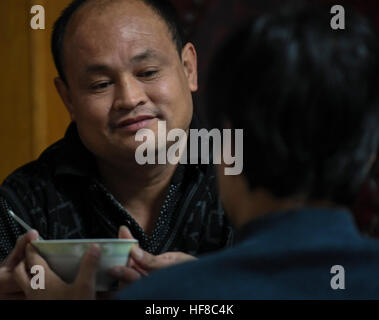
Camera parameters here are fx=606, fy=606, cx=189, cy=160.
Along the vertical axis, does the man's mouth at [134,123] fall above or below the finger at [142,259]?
above

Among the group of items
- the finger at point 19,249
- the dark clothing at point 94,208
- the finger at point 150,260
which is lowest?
the finger at point 150,260

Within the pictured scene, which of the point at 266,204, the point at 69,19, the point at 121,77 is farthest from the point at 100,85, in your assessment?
the point at 266,204

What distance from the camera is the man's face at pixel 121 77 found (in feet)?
3.71

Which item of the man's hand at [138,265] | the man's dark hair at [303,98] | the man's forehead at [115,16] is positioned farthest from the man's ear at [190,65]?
the man's dark hair at [303,98]

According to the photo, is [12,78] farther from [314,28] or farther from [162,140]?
[314,28]

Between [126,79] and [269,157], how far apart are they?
1.75 feet

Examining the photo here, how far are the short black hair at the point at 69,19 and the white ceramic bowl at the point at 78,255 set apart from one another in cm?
52

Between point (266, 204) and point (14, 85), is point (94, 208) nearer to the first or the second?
point (266, 204)

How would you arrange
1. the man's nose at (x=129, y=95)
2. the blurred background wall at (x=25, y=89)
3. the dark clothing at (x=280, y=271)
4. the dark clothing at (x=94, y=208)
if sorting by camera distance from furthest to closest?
the blurred background wall at (x=25, y=89), the dark clothing at (x=94, y=208), the man's nose at (x=129, y=95), the dark clothing at (x=280, y=271)

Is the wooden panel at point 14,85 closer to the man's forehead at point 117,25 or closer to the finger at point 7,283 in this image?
the man's forehead at point 117,25

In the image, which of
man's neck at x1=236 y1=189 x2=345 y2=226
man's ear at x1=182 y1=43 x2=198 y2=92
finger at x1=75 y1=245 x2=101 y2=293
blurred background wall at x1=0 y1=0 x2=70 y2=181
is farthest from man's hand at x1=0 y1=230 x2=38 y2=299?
blurred background wall at x1=0 y1=0 x2=70 y2=181

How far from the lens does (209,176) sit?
1310 millimetres

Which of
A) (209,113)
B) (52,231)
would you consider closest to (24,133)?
(52,231)

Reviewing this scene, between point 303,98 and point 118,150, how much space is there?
591 millimetres
